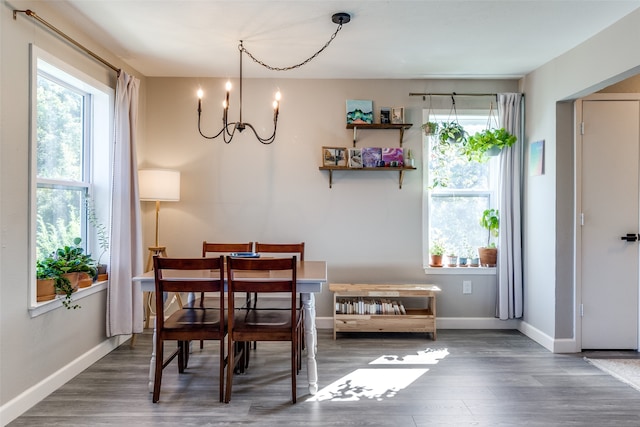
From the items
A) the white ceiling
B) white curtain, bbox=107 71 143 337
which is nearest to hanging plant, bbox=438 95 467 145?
the white ceiling

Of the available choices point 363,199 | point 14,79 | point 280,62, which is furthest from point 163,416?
point 280,62

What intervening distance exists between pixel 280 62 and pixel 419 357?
9.12ft

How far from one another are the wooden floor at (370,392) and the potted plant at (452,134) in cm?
193

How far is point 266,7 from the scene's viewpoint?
248 centimetres

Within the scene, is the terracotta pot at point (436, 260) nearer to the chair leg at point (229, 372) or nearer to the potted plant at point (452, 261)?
the potted plant at point (452, 261)

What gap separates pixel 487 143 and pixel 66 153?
3.54m

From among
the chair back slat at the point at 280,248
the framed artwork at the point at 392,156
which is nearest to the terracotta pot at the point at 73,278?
the chair back slat at the point at 280,248

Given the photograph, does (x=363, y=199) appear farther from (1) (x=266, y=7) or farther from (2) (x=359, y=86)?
(1) (x=266, y=7)

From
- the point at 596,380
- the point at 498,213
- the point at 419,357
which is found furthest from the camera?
the point at 498,213

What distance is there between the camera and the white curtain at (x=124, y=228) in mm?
3082

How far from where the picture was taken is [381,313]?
3.57 meters

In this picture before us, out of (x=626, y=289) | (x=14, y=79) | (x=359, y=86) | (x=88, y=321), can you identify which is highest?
(x=359, y=86)

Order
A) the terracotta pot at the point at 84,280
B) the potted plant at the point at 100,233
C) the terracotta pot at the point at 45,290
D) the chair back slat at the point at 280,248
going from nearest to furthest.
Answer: the terracotta pot at the point at 45,290 → the terracotta pot at the point at 84,280 → the potted plant at the point at 100,233 → the chair back slat at the point at 280,248

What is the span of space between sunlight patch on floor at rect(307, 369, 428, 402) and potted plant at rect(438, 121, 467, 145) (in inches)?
85.1
